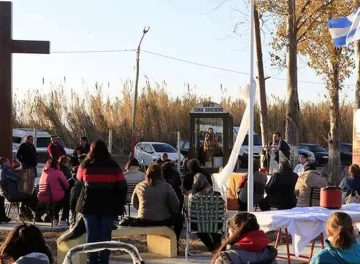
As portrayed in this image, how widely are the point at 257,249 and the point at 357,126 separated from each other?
10.8 metres

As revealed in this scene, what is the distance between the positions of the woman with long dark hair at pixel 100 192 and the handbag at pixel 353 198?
4.79m

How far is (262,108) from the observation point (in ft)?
85.4

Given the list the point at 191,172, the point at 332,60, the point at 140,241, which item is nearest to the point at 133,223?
the point at 140,241

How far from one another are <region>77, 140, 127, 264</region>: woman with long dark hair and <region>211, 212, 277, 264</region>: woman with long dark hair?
134 inches

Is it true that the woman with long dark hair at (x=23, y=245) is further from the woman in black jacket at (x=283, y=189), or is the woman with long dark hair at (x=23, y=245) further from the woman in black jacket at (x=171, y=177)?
the woman in black jacket at (x=283, y=189)

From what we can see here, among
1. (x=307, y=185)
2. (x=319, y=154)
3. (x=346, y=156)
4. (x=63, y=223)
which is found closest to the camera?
(x=307, y=185)

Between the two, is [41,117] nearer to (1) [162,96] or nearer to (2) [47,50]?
(1) [162,96]

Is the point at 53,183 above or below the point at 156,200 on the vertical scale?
above

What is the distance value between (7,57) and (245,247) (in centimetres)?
837

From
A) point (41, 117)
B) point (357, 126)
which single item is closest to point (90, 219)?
point (357, 126)

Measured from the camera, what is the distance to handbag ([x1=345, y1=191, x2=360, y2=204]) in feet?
41.8

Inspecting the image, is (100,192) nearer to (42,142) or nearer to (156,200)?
(156,200)

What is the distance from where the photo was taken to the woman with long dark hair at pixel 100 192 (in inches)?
372

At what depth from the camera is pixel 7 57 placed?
13.4 meters
